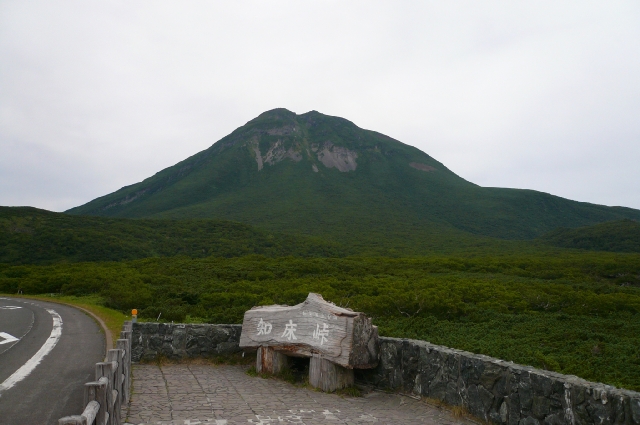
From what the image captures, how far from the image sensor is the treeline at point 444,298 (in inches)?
461

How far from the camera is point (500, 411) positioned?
6691 millimetres

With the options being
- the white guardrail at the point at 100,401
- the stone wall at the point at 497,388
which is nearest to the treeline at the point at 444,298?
the stone wall at the point at 497,388

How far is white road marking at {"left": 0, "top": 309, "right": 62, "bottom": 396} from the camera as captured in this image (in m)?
8.98

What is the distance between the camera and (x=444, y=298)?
19.4 m

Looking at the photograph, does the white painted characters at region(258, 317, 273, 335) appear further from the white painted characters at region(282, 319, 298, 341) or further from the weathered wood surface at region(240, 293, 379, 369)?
the white painted characters at region(282, 319, 298, 341)

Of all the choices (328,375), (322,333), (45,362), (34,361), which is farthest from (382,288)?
(34,361)

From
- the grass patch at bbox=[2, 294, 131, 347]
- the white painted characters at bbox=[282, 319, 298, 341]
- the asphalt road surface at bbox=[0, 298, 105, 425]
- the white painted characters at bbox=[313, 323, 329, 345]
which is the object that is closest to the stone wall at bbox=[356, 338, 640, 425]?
the white painted characters at bbox=[313, 323, 329, 345]

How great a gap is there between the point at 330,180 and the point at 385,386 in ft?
390

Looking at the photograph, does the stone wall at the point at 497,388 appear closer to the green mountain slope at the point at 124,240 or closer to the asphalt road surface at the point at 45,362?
the asphalt road surface at the point at 45,362

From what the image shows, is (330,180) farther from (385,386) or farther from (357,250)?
(385,386)

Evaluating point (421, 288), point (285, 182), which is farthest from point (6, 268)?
point (285, 182)

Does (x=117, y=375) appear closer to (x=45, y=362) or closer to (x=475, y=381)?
(x=475, y=381)

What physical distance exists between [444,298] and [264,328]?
10678 mm

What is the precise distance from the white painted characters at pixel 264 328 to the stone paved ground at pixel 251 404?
101cm
